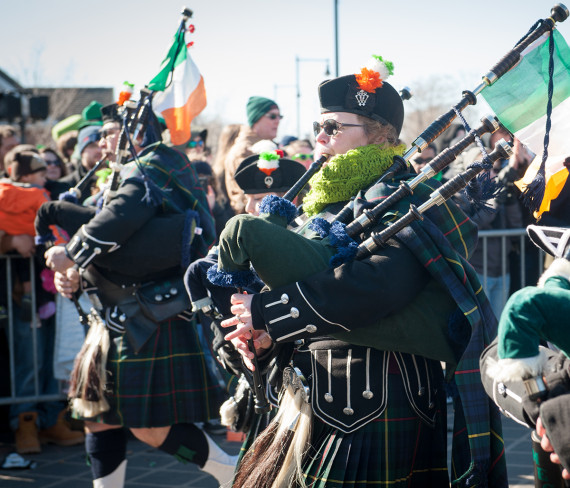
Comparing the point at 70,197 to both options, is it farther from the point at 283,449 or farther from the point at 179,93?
the point at 283,449

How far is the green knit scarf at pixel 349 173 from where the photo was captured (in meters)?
2.41

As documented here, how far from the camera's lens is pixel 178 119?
12.8 feet

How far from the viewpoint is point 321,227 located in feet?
7.57

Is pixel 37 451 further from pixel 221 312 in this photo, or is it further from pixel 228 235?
pixel 228 235

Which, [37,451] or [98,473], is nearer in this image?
[98,473]

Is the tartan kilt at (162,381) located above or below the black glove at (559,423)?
below

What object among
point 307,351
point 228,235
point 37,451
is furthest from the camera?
point 37,451

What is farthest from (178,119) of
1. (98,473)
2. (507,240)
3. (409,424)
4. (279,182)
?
(507,240)

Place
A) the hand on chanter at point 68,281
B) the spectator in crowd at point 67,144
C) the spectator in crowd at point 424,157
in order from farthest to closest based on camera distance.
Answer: the spectator in crowd at point 67,144 → the spectator in crowd at point 424,157 → the hand on chanter at point 68,281

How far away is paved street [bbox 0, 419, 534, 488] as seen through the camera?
4305mm

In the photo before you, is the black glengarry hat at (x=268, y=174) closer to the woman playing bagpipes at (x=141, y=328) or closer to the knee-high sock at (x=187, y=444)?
the woman playing bagpipes at (x=141, y=328)

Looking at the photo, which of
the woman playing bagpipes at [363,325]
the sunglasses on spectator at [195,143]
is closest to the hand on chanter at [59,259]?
the woman playing bagpipes at [363,325]

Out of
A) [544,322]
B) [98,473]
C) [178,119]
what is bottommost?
[98,473]

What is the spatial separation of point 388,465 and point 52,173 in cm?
487
